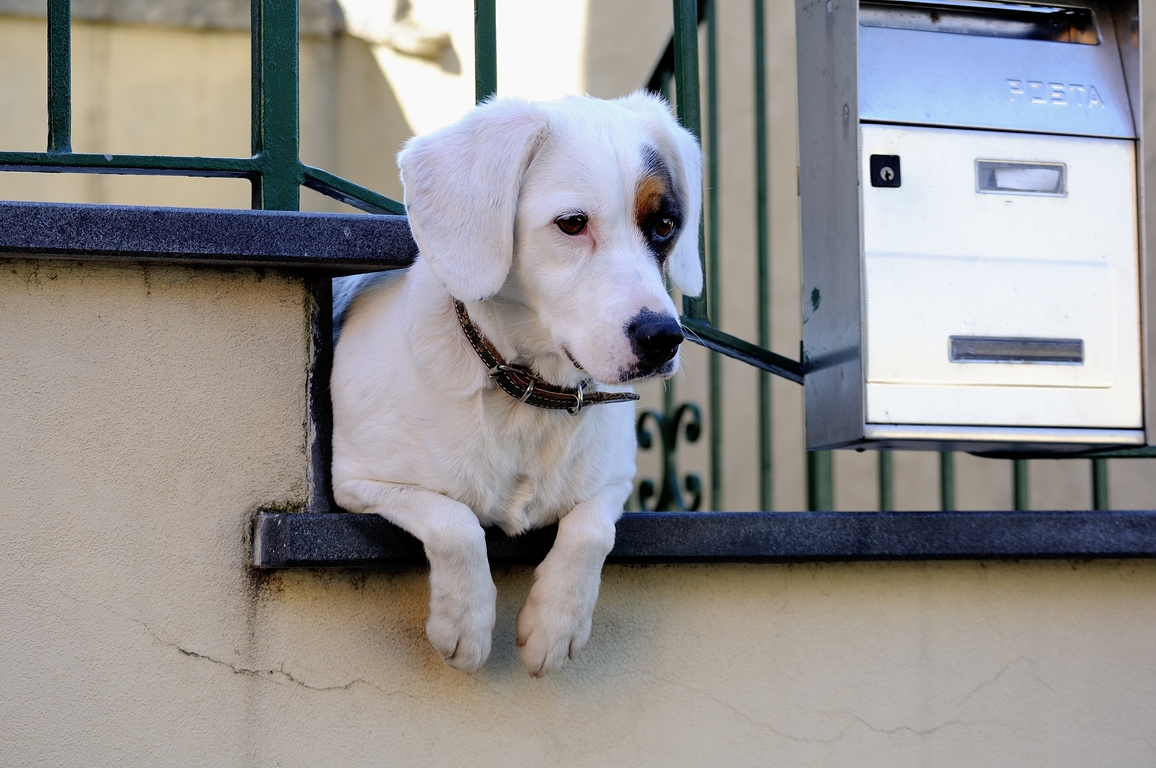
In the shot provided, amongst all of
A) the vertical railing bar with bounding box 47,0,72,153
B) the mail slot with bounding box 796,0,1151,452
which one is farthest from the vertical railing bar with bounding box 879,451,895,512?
the vertical railing bar with bounding box 47,0,72,153

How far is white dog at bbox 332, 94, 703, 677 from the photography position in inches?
77.1

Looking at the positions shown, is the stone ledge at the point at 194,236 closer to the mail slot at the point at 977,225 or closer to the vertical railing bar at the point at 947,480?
the mail slot at the point at 977,225

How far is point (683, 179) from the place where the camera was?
2.21m

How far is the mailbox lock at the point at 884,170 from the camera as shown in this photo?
7.22ft

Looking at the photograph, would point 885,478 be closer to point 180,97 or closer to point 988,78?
point 988,78

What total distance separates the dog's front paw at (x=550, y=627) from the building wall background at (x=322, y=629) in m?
0.14

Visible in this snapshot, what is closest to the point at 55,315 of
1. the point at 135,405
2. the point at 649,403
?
the point at 135,405

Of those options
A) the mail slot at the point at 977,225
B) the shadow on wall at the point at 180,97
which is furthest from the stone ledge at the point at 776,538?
the shadow on wall at the point at 180,97

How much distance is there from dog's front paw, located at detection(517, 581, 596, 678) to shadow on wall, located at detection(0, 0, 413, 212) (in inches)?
154

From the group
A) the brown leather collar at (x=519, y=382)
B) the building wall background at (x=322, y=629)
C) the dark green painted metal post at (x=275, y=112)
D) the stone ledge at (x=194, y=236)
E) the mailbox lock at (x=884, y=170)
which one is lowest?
the building wall background at (x=322, y=629)

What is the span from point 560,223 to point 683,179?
0.33 meters

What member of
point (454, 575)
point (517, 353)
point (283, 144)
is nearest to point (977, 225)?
point (517, 353)

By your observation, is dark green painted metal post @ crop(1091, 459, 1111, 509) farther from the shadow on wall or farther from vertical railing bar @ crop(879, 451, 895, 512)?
the shadow on wall

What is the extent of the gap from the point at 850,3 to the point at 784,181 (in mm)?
2705
